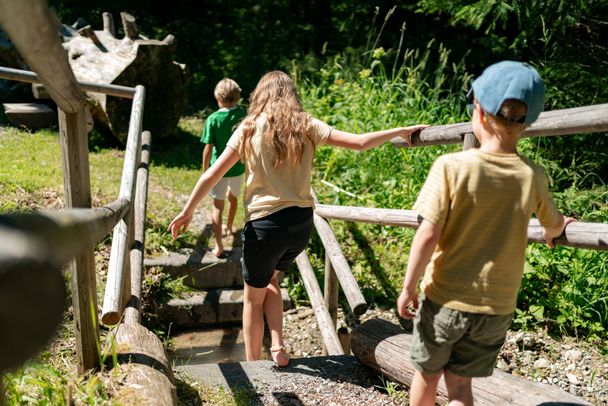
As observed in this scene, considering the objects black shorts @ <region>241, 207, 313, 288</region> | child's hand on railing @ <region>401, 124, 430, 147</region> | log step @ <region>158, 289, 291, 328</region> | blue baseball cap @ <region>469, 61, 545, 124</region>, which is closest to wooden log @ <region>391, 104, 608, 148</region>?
child's hand on railing @ <region>401, 124, 430, 147</region>

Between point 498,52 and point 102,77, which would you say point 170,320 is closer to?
point 102,77

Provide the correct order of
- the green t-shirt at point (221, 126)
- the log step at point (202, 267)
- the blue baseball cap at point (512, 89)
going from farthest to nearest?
the log step at point (202, 267) < the green t-shirt at point (221, 126) < the blue baseball cap at point (512, 89)

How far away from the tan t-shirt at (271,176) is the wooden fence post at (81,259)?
0.86 m

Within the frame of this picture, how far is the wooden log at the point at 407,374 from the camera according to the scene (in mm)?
2871

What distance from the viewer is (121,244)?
3.41 metres

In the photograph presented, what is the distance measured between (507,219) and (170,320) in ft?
12.6

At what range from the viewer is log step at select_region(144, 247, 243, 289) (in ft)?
18.5

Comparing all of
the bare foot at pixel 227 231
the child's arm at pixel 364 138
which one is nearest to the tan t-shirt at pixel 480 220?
the child's arm at pixel 364 138

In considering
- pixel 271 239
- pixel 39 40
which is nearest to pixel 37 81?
pixel 271 239

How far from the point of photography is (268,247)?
339 cm

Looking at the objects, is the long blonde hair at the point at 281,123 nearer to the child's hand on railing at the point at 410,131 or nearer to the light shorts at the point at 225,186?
the child's hand on railing at the point at 410,131

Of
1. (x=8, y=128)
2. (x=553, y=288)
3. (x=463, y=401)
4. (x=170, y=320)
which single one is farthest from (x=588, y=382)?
(x=8, y=128)

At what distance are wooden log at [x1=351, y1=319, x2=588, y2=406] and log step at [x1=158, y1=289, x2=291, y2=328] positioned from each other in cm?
199

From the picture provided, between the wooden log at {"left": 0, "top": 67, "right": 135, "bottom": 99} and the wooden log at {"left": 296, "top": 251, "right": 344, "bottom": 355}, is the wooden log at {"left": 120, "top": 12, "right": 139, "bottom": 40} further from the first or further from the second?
the wooden log at {"left": 296, "top": 251, "right": 344, "bottom": 355}
